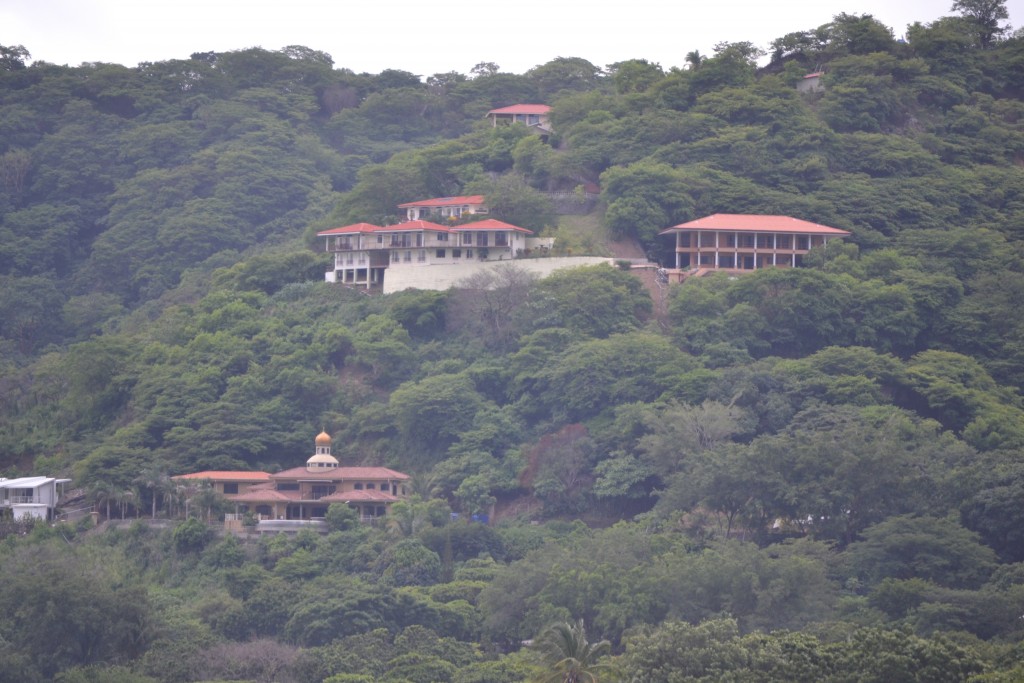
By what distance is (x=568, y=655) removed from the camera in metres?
40.8

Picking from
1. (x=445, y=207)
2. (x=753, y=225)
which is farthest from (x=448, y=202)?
(x=753, y=225)

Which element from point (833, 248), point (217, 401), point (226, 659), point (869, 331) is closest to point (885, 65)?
point (833, 248)

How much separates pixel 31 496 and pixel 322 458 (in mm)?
9728

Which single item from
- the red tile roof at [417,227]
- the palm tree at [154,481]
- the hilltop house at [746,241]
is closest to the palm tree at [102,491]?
the palm tree at [154,481]

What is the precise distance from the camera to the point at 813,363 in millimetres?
57938

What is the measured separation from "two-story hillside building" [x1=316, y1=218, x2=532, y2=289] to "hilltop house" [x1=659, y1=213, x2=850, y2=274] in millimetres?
6143

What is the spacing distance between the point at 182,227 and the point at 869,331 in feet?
115

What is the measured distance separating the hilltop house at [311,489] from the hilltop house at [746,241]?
1500 centimetres

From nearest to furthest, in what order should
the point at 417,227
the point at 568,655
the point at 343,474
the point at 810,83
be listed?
the point at 568,655
the point at 343,474
the point at 417,227
the point at 810,83

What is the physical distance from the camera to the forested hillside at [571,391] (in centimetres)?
4600

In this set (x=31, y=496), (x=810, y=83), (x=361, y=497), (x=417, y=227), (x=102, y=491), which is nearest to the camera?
(x=361, y=497)

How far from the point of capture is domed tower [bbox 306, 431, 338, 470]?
192 feet

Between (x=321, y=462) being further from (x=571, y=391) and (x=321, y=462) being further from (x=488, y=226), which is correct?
(x=488, y=226)

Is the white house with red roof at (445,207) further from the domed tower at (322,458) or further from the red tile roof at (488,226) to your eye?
the domed tower at (322,458)
